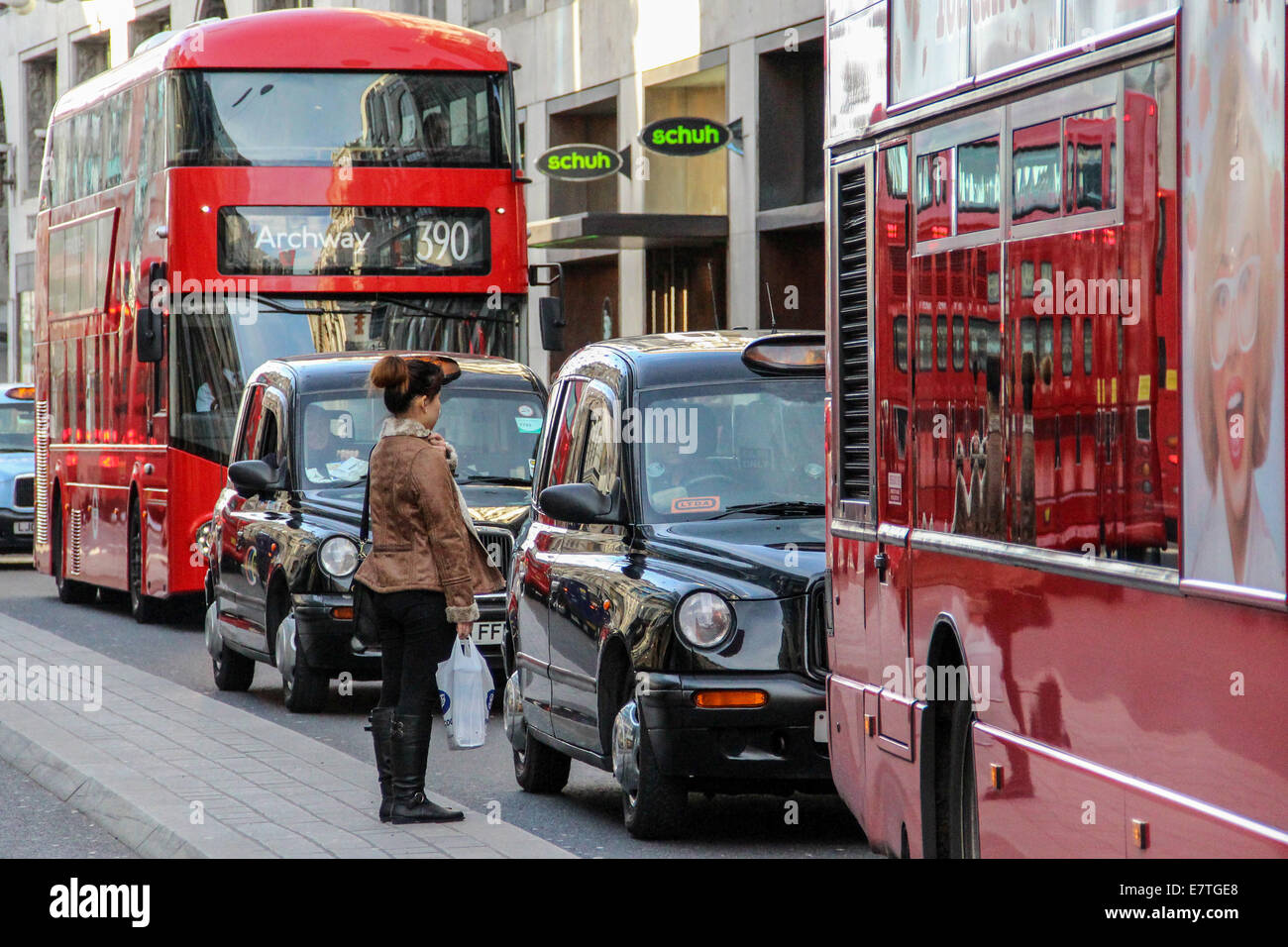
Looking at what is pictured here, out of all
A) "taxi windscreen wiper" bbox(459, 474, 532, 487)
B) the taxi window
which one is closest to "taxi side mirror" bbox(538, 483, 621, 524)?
the taxi window

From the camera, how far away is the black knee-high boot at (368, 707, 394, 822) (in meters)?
A: 8.52

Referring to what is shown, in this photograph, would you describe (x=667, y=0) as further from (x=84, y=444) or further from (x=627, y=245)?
(x=84, y=444)

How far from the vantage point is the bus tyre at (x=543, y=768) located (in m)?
10.1

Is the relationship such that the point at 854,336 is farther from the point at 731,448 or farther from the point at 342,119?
the point at 342,119

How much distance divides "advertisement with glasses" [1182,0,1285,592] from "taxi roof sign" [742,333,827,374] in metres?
4.92

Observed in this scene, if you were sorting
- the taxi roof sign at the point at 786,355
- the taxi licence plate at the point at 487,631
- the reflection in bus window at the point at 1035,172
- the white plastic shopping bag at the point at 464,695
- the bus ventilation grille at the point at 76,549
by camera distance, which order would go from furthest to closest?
the bus ventilation grille at the point at 76,549, the taxi licence plate at the point at 487,631, the taxi roof sign at the point at 786,355, the white plastic shopping bag at the point at 464,695, the reflection in bus window at the point at 1035,172

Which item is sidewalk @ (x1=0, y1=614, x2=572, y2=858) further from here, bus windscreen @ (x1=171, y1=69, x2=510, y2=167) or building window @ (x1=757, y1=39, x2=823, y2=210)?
building window @ (x1=757, y1=39, x2=823, y2=210)

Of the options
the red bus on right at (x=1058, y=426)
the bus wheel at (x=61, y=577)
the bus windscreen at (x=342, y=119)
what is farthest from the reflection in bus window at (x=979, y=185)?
the bus wheel at (x=61, y=577)

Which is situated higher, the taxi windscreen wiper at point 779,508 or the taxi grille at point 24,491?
the taxi windscreen wiper at point 779,508

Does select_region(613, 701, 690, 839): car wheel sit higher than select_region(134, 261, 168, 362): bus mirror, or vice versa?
select_region(134, 261, 168, 362): bus mirror

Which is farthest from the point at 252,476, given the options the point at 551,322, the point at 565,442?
the point at 551,322

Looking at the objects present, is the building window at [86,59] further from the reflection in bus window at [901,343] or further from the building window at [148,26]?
the reflection in bus window at [901,343]

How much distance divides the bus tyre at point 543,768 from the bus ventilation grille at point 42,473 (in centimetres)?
1504

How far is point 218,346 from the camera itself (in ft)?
61.6
